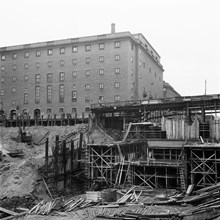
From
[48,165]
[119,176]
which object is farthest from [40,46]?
[119,176]

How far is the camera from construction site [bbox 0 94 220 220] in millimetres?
18062

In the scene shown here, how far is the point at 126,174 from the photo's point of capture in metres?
26.5

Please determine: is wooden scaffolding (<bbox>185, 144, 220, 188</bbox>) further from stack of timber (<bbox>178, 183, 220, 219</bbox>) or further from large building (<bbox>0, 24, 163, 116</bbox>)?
large building (<bbox>0, 24, 163, 116</bbox>)

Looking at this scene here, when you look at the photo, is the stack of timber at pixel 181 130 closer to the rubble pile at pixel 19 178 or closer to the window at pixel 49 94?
the rubble pile at pixel 19 178

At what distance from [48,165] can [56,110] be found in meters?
30.8

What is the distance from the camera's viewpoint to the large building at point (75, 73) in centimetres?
5484

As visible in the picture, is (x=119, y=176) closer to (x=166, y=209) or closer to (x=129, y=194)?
(x=129, y=194)

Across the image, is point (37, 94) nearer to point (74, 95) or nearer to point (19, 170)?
point (74, 95)

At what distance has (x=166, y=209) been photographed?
1731 cm

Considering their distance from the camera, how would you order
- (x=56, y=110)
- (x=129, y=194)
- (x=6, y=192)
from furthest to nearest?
(x=56, y=110)
(x=6, y=192)
(x=129, y=194)

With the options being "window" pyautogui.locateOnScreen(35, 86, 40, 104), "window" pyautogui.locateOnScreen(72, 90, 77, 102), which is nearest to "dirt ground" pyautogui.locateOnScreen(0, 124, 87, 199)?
"window" pyautogui.locateOnScreen(72, 90, 77, 102)

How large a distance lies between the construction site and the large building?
1360 cm

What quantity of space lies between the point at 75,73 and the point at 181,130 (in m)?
31.2

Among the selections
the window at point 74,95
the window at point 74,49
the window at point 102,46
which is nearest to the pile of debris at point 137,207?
A: the window at point 74,95
